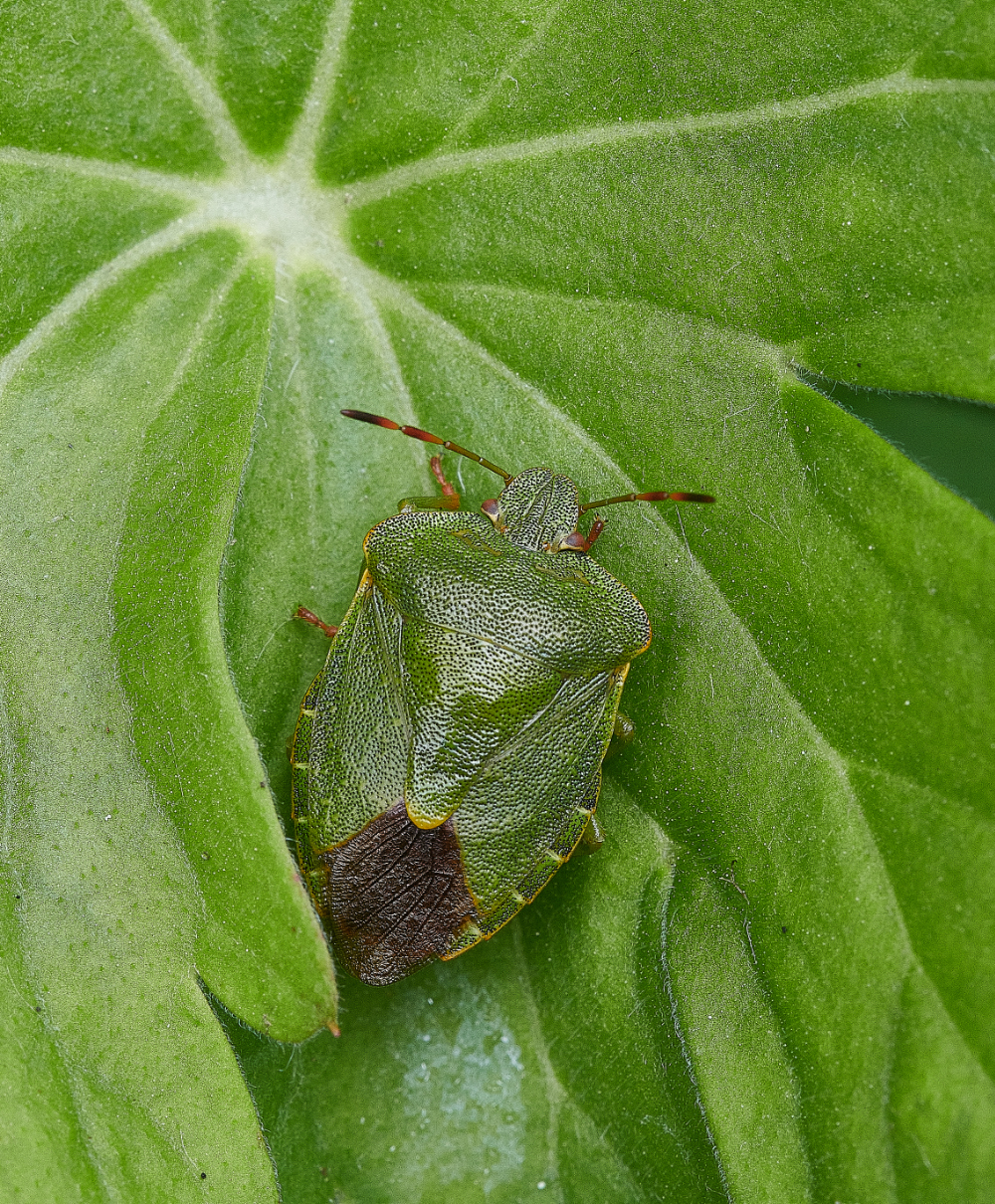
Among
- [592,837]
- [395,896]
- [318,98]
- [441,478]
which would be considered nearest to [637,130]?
[318,98]

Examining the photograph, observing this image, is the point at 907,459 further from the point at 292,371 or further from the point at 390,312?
the point at 292,371

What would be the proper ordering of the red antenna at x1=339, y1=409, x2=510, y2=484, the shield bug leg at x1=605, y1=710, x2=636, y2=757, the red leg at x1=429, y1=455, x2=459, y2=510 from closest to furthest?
the red antenna at x1=339, y1=409, x2=510, y2=484 < the shield bug leg at x1=605, y1=710, x2=636, y2=757 < the red leg at x1=429, y1=455, x2=459, y2=510

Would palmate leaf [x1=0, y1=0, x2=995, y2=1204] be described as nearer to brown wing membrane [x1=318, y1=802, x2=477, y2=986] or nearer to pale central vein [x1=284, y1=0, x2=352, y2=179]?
pale central vein [x1=284, y1=0, x2=352, y2=179]

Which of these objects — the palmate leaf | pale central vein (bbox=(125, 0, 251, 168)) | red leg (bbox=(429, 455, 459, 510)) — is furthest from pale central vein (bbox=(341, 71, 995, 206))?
red leg (bbox=(429, 455, 459, 510))

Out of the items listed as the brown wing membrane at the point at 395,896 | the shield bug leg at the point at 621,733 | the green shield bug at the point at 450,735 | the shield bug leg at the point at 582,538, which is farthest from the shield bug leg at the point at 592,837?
the shield bug leg at the point at 582,538

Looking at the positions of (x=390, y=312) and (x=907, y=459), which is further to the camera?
(x=390, y=312)

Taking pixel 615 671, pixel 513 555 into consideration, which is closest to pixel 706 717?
pixel 615 671
